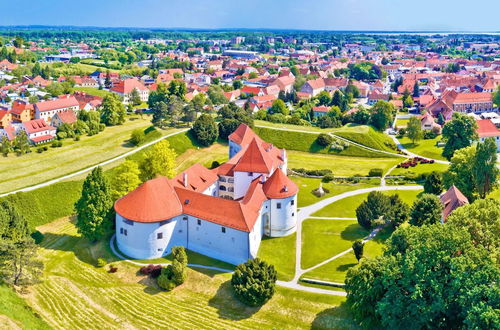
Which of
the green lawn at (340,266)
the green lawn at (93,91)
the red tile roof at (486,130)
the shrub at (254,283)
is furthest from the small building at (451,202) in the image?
the green lawn at (93,91)

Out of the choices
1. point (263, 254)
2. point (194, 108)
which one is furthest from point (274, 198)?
point (194, 108)

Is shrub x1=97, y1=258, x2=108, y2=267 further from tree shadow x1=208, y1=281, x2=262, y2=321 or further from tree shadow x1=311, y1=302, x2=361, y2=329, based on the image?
tree shadow x1=311, y1=302, x2=361, y2=329

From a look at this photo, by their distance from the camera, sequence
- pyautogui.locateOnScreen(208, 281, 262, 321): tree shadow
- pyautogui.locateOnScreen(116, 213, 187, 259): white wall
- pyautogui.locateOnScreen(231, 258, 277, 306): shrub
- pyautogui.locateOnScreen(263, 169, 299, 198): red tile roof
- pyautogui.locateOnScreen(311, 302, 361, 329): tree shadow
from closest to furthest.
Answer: pyautogui.locateOnScreen(311, 302, 361, 329): tree shadow → pyautogui.locateOnScreen(208, 281, 262, 321): tree shadow → pyautogui.locateOnScreen(231, 258, 277, 306): shrub → pyautogui.locateOnScreen(116, 213, 187, 259): white wall → pyautogui.locateOnScreen(263, 169, 299, 198): red tile roof

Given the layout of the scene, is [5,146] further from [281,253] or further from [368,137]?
[368,137]

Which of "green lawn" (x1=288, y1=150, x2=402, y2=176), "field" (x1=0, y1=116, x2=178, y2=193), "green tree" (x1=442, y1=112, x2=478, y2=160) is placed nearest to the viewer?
"field" (x1=0, y1=116, x2=178, y2=193)

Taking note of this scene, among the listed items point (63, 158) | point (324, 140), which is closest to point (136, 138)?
point (63, 158)

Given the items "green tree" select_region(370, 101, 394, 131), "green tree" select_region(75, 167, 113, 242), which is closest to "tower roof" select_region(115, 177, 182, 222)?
"green tree" select_region(75, 167, 113, 242)

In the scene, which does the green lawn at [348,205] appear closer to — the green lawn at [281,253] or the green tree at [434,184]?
the green tree at [434,184]

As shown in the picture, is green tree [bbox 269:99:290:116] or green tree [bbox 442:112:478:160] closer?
green tree [bbox 442:112:478:160]
